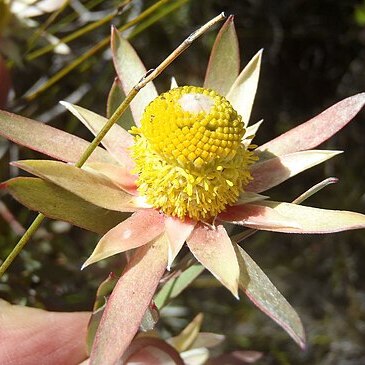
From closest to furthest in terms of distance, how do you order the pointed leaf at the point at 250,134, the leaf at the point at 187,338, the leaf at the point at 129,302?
the leaf at the point at 129,302 < the pointed leaf at the point at 250,134 < the leaf at the point at 187,338

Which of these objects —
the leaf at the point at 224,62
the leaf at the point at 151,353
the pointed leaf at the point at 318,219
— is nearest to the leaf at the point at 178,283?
the leaf at the point at 151,353

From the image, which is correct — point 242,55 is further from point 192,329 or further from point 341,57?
point 192,329

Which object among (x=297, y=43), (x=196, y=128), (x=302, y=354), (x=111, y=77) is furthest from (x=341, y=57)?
(x=196, y=128)

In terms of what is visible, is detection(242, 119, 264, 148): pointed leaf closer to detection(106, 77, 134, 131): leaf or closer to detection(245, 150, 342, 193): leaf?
detection(245, 150, 342, 193): leaf

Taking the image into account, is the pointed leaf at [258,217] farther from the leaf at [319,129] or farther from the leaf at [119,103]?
the leaf at [119,103]

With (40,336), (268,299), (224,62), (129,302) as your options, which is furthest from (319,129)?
(40,336)

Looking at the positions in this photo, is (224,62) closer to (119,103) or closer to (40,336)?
(119,103)
